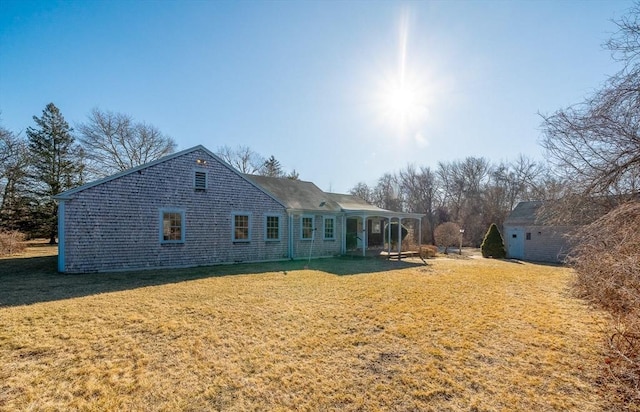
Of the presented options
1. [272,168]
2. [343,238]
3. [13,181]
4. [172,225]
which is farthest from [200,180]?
[272,168]

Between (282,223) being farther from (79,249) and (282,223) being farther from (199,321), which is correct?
(199,321)

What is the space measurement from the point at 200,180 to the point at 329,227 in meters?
7.64

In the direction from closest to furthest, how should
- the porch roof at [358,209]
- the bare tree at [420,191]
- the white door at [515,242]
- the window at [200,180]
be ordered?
1. the window at [200,180]
2. the porch roof at [358,209]
3. the white door at [515,242]
4. the bare tree at [420,191]

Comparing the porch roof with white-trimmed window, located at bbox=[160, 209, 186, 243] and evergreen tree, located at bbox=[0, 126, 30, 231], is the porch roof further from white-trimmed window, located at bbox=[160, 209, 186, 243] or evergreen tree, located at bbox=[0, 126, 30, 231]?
evergreen tree, located at bbox=[0, 126, 30, 231]

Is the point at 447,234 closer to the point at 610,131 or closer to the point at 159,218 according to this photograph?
the point at 610,131

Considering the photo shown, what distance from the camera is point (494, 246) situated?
70.3 feet

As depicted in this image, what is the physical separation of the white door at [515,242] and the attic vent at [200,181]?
21289 millimetres

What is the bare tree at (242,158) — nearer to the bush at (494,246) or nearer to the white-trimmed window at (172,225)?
the white-trimmed window at (172,225)

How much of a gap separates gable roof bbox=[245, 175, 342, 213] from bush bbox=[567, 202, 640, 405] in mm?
12163

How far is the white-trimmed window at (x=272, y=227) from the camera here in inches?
599

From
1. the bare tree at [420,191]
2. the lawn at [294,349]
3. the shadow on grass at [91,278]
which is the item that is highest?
the bare tree at [420,191]

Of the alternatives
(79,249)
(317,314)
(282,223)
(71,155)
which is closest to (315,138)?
(282,223)

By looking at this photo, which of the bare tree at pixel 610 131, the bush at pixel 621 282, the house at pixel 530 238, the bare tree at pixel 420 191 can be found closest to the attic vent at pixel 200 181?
the bare tree at pixel 610 131

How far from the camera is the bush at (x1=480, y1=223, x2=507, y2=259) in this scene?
70.0 ft
